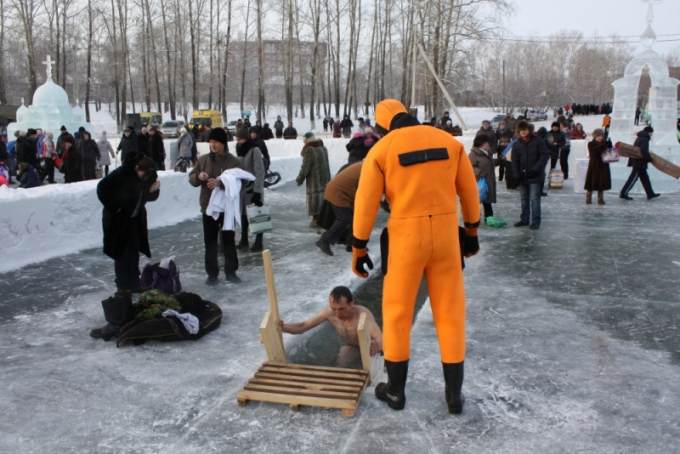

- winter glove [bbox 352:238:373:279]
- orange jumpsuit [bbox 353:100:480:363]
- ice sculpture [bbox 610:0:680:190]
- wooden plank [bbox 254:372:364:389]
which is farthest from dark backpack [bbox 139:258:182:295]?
ice sculpture [bbox 610:0:680:190]

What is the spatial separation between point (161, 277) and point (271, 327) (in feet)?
6.35

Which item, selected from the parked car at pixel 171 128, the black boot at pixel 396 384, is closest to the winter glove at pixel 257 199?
the black boot at pixel 396 384

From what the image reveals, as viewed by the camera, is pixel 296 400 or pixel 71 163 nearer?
pixel 296 400

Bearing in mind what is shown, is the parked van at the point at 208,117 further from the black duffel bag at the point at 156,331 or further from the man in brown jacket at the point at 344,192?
the black duffel bag at the point at 156,331

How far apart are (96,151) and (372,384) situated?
12475mm

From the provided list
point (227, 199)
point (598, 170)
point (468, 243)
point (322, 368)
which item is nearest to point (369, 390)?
point (322, 368)

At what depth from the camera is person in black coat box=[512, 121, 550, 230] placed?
9.52 metres

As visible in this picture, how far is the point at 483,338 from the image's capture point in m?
4.95

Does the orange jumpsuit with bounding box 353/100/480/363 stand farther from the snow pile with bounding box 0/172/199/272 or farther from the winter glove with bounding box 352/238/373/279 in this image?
the snow pile with bounding box 0/172/199/272

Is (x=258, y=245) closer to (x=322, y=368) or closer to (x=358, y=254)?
(x=322, y=368)

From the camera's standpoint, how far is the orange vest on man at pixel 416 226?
11.2ft

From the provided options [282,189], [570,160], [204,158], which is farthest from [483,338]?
[570,160]

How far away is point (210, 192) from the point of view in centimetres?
663

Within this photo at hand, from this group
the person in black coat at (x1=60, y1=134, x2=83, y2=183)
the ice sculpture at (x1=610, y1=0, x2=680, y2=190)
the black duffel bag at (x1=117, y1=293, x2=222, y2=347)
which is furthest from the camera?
the ice sculpture at (x1=610, y1=0, x2=680, y2=190)
